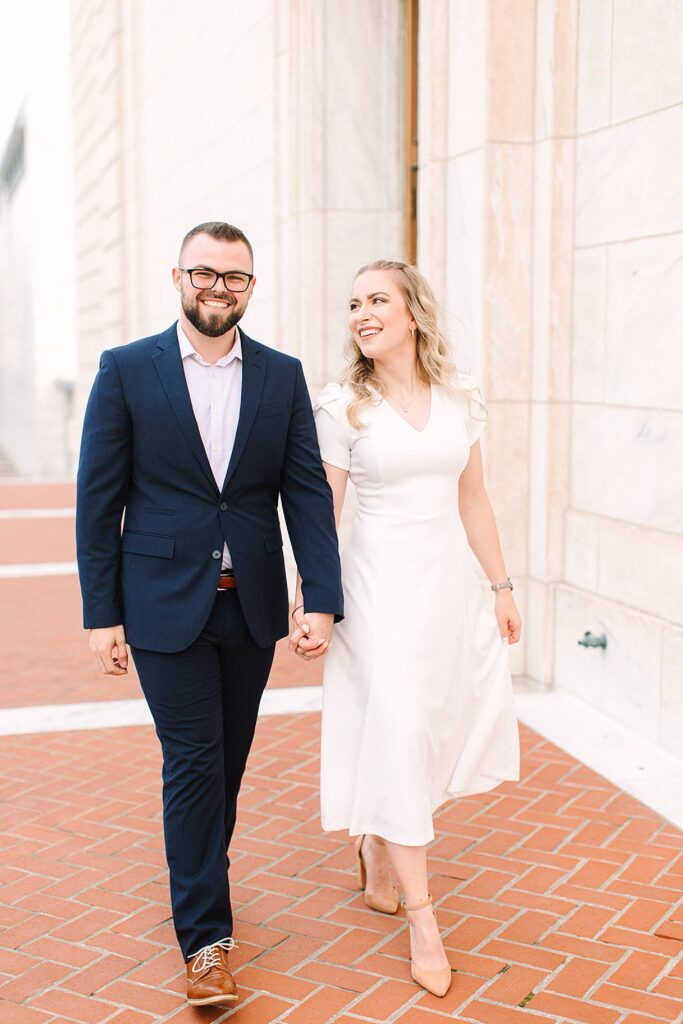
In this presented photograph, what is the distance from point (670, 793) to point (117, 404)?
277 cm

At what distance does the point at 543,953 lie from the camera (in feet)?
11.0

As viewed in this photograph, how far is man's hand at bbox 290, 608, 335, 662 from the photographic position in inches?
125

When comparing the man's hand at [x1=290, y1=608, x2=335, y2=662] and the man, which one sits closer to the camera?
the man

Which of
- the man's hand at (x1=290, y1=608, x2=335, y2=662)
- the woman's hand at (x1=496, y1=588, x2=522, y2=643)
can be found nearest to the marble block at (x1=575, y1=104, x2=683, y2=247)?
the woman's hand at (x1=496, y1=588, x2=522, y2=643)

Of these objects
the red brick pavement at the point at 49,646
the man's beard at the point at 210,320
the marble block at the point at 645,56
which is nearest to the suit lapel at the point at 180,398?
the man's beard at the point at 210,320

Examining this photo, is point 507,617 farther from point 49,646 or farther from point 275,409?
point 49,646

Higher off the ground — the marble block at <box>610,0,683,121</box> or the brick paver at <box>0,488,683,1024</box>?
the marble block at <box>610,0,683,121</box>

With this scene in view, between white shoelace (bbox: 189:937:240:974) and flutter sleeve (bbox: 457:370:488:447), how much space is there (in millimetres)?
1551

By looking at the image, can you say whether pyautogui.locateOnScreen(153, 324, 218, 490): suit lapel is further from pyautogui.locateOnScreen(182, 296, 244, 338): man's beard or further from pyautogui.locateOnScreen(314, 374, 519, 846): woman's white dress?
pyautogui.locateOnScreen(314, 374, 519, 846): woman's white dress

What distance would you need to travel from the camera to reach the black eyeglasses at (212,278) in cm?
301

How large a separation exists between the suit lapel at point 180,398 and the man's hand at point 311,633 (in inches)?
17.1

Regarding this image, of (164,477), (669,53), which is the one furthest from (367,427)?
(669,53)

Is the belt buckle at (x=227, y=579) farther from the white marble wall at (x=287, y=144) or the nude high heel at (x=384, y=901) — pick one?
the white marble wall at (x=287, y=144)

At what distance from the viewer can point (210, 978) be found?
300 cm
